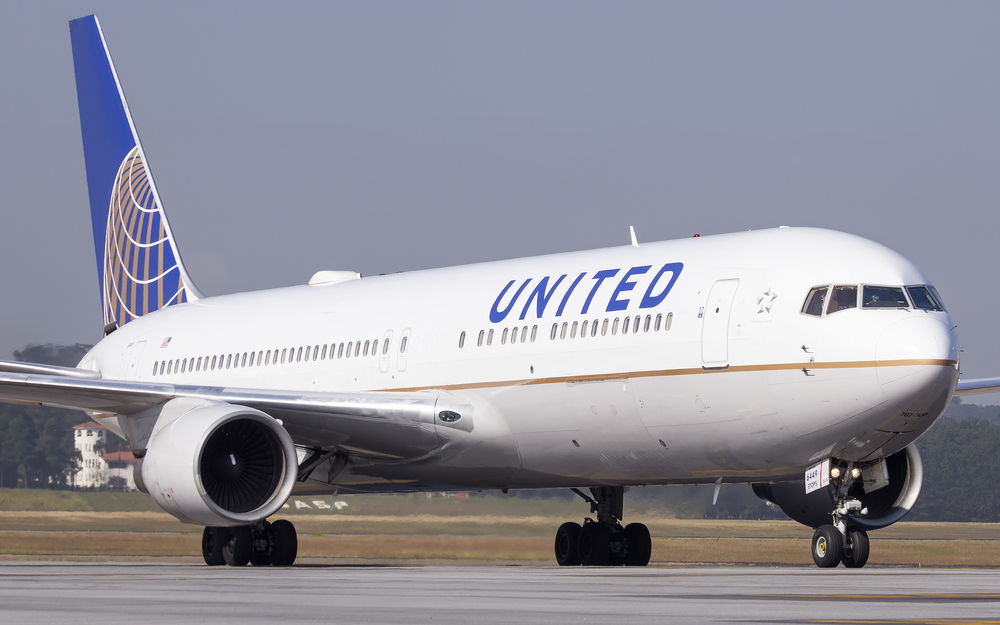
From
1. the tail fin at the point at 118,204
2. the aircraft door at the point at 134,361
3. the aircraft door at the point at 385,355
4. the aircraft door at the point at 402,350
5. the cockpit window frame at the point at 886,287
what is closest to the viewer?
the cockpit window frame at the point at 886,287

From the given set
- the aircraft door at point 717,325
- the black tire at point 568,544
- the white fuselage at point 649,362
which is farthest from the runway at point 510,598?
the black tire at point 568,544

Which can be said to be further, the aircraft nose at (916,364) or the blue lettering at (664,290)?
the blue lettering at (664,290)

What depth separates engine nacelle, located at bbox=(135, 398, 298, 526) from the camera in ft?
53.4

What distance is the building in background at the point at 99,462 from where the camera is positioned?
31.8 metres

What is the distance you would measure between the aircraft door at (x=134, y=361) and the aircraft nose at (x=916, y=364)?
13.2m

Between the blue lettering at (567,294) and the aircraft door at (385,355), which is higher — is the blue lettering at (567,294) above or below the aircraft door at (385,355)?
above

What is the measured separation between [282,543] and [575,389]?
5.51m

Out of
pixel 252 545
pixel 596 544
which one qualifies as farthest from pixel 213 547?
pixel 596 544

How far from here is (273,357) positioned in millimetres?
21062

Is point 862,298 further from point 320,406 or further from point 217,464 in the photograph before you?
point 217,464

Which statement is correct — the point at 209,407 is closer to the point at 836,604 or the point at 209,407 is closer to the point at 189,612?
the point at 189,612

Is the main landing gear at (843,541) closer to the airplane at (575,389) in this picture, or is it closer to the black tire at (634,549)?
the airplane at (575,389)

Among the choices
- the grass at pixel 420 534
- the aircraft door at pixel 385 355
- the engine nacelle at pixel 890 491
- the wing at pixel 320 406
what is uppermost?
the aircraft door at pixel 385 355

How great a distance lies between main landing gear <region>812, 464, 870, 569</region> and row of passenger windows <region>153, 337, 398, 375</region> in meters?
6.37
